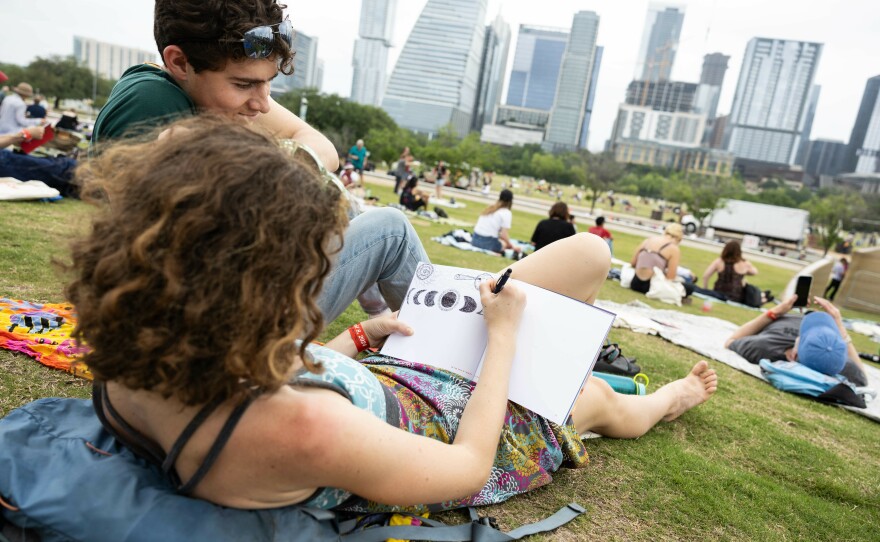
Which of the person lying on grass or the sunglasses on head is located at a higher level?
the sunglasses on head

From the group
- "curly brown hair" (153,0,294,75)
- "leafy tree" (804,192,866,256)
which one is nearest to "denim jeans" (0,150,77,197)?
"curly brown hair" (153,0,294,75)

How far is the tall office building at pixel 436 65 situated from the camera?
148 metres

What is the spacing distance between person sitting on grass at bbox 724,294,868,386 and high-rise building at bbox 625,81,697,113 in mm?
202109

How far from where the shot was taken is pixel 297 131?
248 cm

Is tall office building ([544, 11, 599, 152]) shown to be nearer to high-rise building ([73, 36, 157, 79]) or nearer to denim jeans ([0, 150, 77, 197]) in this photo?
high-rise building ([73, 36, 157, 79])

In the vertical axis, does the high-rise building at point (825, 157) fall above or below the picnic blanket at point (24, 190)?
above

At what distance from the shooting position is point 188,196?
1.01 metres

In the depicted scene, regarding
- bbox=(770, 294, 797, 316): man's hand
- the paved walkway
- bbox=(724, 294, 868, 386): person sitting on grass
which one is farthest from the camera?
the paved walkway

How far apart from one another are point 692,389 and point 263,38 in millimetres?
2837

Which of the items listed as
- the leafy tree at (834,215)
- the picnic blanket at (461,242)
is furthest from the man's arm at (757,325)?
the leafy tree at (834,215)

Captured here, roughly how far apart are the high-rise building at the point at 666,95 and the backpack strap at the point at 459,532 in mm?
206776

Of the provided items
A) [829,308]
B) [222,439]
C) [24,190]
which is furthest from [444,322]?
[24,190]

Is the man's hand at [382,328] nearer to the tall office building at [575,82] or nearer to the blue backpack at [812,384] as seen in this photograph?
the blue backpack at [812,384]

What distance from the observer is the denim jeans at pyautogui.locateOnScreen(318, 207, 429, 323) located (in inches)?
92.2
